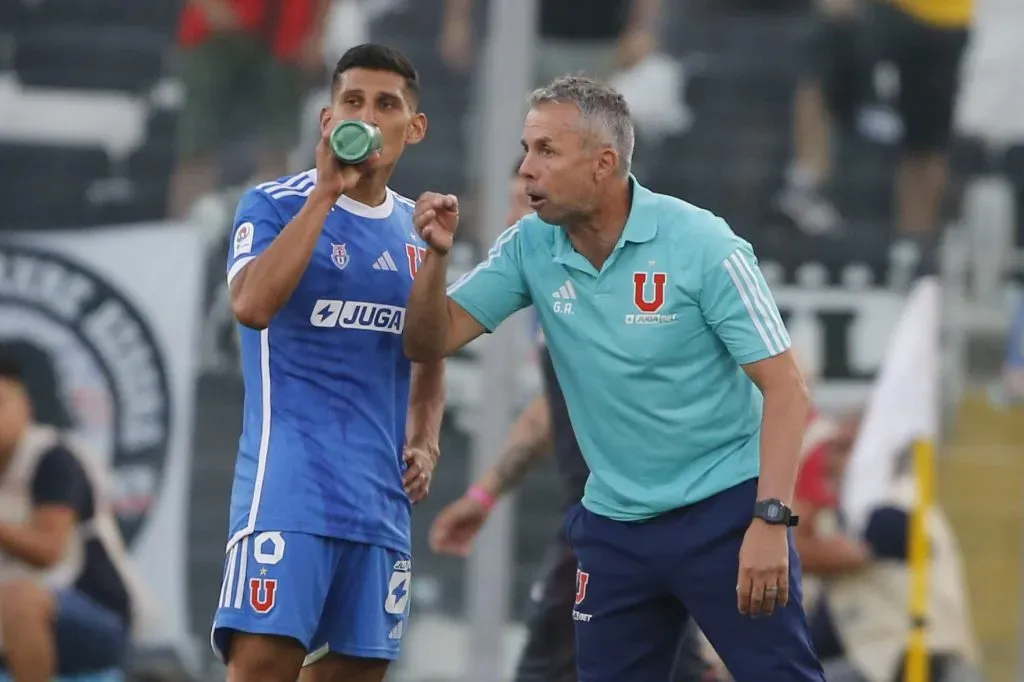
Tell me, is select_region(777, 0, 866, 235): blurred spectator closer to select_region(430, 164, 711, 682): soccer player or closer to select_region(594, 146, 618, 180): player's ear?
select_region(430, 164, 711, 682): soccer player

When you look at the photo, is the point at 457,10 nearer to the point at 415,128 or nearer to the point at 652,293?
the point at 415,128

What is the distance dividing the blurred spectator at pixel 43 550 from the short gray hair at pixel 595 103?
13.5 feet

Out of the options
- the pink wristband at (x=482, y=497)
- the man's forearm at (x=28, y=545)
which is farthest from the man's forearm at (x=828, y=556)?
the man's forearm at (x=28, y=545)

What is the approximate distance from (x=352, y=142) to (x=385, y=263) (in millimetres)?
449

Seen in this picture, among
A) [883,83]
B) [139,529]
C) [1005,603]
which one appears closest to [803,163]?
[883,83]

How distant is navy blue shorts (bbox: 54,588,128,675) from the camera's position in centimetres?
835

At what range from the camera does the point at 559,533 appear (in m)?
6.49

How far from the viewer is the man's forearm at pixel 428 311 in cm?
470

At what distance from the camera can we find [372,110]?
4.72m

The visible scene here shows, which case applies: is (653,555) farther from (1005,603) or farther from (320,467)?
(1005,603)

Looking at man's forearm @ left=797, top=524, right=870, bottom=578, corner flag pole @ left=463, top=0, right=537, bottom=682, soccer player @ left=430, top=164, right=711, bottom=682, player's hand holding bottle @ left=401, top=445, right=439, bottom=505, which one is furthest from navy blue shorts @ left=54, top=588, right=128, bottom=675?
player's hand holding bottle @ left=401, top=445, right=439, bottom=505

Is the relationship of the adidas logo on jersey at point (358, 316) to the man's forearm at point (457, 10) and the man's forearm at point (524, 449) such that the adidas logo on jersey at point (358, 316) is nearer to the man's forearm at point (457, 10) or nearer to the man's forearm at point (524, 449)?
the man's forearm at point (524, 449)

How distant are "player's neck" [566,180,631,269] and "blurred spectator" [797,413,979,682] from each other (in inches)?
129

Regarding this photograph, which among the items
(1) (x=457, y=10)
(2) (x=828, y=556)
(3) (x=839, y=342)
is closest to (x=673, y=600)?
(2) (x=828, y=556)
